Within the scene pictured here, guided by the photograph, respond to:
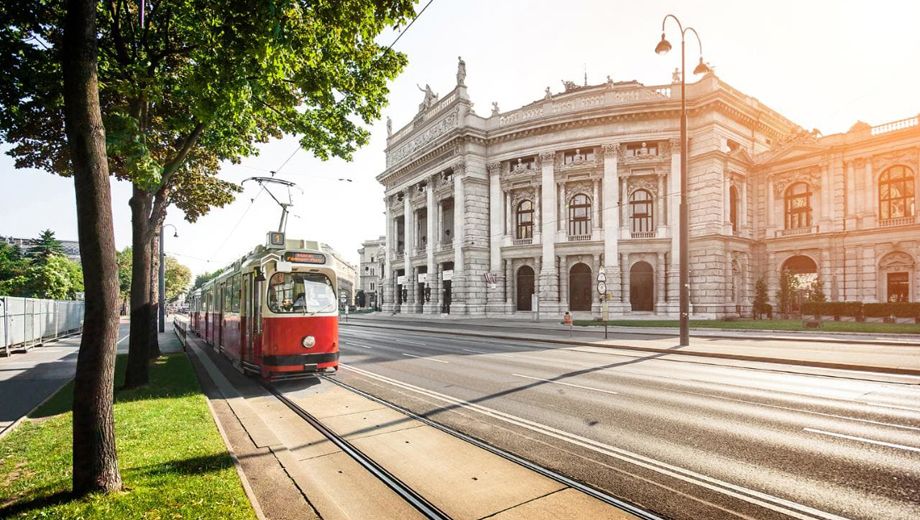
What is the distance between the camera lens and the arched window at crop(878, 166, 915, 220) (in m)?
31.9

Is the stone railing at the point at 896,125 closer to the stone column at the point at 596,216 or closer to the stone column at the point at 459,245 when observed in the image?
the stone column at the point at 596,216

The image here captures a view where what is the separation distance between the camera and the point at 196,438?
6.46 m

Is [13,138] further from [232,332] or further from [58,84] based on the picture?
[232,332]

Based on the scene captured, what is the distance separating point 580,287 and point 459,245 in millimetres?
11961

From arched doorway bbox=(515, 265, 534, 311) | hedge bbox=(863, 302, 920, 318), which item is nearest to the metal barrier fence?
arched doorway bbox=(515, 265, 534, 311)

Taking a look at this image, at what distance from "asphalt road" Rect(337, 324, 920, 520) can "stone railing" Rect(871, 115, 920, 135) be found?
31.7 meters

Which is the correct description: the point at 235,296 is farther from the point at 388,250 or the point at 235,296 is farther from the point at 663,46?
the point at 388,250

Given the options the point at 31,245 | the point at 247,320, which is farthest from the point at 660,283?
the point at 31,245

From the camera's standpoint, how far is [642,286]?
118 feet

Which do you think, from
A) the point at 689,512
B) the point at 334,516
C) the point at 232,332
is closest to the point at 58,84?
the point at 232,332

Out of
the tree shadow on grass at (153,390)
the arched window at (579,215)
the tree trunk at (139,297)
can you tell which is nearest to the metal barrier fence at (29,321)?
the tree shadow on grass at (153,390)

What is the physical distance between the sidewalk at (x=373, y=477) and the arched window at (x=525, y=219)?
113 ft

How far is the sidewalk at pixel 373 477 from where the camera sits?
14.9 ft

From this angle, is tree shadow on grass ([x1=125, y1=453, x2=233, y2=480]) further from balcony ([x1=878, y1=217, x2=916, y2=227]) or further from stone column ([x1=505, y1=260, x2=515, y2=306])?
balcony ([x1=878, y1=217, x2=916, y2=227])
